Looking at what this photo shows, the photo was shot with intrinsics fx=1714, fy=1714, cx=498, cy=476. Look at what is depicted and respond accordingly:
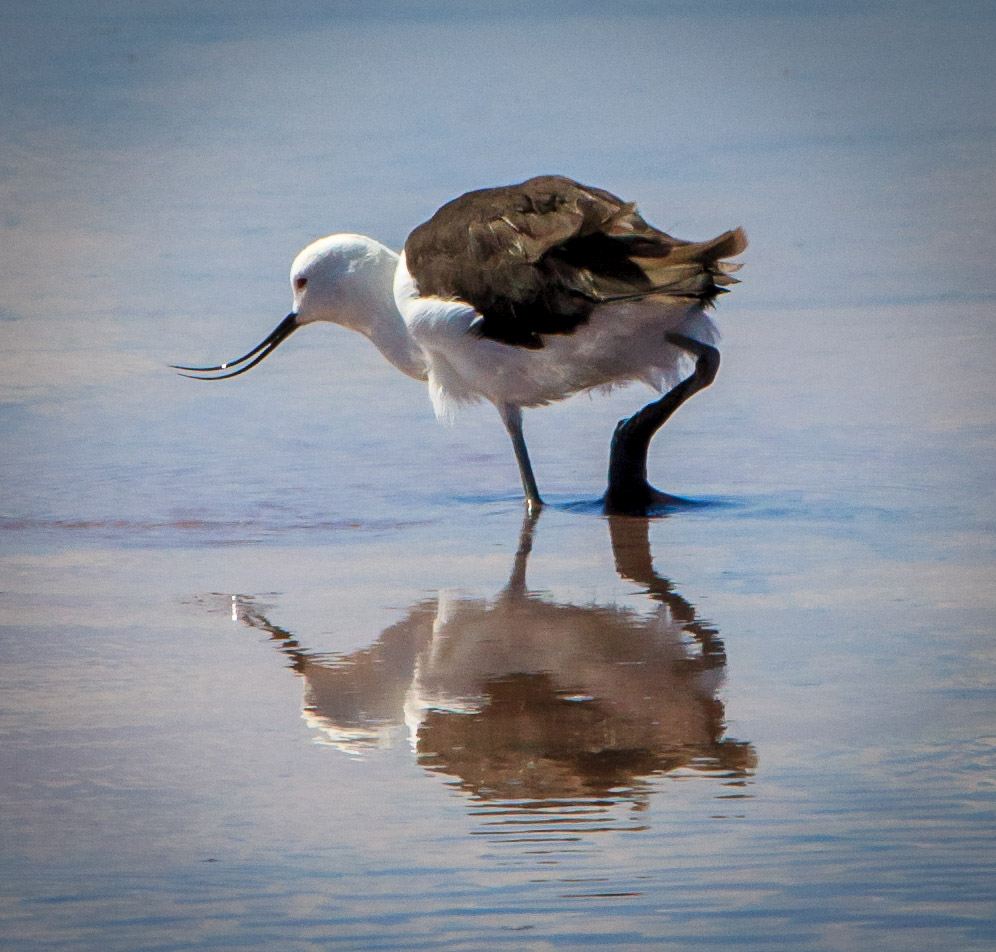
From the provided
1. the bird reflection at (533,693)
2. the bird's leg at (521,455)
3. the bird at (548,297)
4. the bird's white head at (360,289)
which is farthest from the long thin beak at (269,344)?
the bird reflection at (533,693)

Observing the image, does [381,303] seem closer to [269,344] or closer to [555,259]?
[269,344]

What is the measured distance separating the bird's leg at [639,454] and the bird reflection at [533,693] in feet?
4.07

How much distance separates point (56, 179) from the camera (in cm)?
1113

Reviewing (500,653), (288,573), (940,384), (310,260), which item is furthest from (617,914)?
(940,384)

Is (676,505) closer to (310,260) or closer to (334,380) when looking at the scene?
(310,260)

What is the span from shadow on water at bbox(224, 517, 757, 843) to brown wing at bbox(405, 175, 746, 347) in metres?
1.32

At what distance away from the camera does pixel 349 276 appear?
6664 mm

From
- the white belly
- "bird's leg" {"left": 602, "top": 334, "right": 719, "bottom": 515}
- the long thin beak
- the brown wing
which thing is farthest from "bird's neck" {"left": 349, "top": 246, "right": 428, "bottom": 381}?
"bird's leg" {"left": 602, "top": 334, "right": 719, "bottom": 515}

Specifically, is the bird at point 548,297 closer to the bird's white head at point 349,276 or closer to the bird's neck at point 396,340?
the bird's neck at point 396,340

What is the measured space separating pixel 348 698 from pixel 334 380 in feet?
14.3

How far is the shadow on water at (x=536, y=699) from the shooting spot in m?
3.10

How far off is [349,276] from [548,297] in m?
1.26

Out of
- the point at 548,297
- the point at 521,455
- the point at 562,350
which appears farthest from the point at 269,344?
the point at 548,297

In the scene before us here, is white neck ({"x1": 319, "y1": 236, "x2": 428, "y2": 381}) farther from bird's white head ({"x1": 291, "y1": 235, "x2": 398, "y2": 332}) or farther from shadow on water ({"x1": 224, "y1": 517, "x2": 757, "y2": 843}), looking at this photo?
shadow on water ({"x1": 224, "y1": 517, "x2": 757, "y2": 843})
